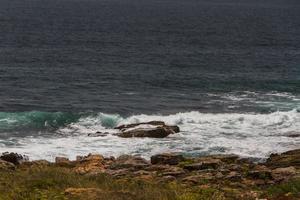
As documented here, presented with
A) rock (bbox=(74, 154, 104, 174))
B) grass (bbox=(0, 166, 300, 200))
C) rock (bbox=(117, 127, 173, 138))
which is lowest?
rock (bbox=(117, 127, 173, 138))

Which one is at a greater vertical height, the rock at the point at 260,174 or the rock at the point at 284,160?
the rock at the point at 260,174

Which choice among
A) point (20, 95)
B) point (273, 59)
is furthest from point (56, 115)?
point (273, 59)

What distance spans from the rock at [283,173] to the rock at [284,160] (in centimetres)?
234

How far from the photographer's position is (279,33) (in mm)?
142000

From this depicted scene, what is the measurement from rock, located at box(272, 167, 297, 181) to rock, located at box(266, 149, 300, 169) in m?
2.34

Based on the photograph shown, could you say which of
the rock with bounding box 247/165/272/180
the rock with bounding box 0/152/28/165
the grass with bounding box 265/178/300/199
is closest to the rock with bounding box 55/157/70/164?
the rock with bounding box 0/152/28/165

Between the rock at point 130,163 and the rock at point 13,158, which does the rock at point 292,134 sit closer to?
the rock at point 130,163

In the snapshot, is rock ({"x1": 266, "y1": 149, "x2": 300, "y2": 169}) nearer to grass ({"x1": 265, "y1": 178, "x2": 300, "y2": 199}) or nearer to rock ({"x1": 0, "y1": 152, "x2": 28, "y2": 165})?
grass ({"x1": 265, "y1": 178, "x2": 300, "y2": 199})

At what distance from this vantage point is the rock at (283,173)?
88.6ft

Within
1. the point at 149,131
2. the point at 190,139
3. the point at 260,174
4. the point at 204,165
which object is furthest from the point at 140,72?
the point at 260,174

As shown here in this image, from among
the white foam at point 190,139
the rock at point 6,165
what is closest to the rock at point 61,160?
the white foam at point 190,139

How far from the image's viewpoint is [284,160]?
110 ft

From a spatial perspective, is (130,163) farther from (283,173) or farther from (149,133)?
(149,133)

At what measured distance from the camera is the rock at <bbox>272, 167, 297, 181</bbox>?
27013mm
